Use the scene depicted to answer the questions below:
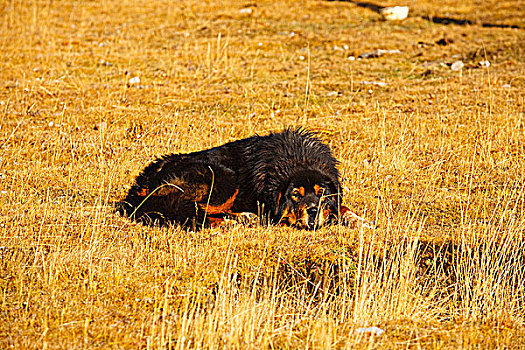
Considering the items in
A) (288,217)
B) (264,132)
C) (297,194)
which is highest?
(264,132)

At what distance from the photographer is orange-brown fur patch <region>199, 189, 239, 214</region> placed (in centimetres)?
683

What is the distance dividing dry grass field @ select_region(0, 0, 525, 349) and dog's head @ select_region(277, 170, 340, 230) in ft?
0.73

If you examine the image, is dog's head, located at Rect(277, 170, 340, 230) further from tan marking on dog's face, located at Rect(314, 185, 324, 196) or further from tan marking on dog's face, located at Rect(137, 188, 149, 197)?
tan marking on dog's face, located at Rect(137, 188, 149, 197)

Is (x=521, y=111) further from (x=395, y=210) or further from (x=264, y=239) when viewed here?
(x=264, y=239)

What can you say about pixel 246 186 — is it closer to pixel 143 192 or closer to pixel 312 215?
pixel 312 215

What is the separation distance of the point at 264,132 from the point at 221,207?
3398mm

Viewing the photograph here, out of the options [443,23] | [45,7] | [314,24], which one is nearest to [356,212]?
[314,24]

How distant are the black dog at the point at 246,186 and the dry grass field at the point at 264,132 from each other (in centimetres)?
26

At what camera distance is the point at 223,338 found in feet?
14.4

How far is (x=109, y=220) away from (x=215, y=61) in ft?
31.3

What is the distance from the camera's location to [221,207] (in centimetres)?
702

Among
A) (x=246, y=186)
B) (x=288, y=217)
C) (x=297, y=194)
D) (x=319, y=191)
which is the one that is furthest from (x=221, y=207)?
(x=319, y=191)

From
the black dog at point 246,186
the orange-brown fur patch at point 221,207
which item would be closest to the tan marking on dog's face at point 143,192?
the black dog at point 246,186

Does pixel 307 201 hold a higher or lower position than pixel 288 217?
higher
